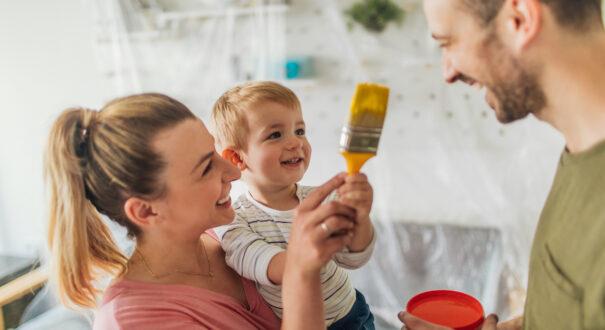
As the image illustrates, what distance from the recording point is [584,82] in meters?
0.68

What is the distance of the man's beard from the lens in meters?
0.72

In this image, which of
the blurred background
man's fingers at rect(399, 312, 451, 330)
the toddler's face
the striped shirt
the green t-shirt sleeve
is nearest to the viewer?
the green t-shirt sleeve

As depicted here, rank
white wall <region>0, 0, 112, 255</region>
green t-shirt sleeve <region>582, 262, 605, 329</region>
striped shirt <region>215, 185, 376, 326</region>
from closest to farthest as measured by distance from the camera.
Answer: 1. green t-shirt sleeve <region>582, 262, 605, 329</region>
2. striped shirt <region>215, 185, 376, 326</region>
3. white wall <region>0, 0, 112, 255</region>

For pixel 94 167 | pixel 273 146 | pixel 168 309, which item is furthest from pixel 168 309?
pixel 273 146

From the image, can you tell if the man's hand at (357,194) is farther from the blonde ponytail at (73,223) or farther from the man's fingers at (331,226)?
the blonde ponytail at (73,223)

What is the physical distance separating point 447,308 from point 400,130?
146 cm

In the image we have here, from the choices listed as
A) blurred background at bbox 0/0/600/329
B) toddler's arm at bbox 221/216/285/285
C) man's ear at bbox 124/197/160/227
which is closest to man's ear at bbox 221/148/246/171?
toddler's arm at bbox 221/216/285/285

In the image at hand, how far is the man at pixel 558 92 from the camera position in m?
0.67

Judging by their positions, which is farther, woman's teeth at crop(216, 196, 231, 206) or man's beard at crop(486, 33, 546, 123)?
woman's teeth at crop(216, 196, 231, 206)

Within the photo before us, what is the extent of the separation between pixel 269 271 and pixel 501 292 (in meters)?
1.46

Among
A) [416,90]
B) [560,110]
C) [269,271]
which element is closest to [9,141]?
[416,90]

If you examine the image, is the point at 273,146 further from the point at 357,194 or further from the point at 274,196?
the point at 357,194

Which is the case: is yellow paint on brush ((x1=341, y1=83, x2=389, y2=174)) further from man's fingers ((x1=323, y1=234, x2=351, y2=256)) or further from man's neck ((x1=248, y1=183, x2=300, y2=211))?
man's neck ((x1=248, y1=183, x2=300, y2=211))

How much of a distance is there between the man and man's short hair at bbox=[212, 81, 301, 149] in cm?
47
